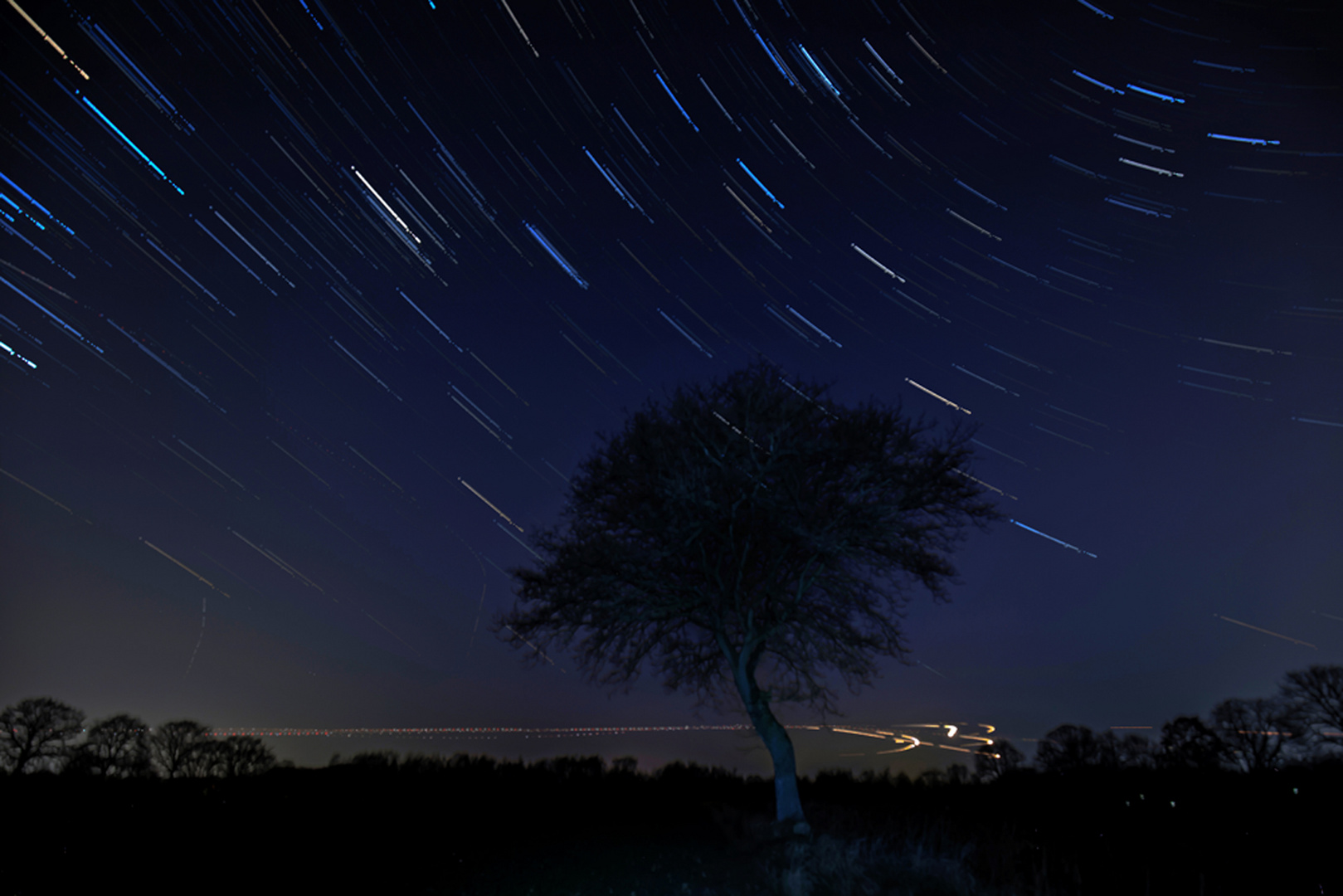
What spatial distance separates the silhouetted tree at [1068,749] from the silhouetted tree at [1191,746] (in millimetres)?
2302

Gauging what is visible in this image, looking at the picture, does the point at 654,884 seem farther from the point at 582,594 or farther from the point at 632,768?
the point at 632,768

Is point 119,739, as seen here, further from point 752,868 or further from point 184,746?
point 752,868

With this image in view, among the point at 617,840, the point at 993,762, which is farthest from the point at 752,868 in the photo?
the point at 993,762

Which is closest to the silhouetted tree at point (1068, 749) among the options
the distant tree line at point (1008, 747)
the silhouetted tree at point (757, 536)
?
the distant tree line at point (1008, 747)

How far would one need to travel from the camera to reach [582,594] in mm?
12945

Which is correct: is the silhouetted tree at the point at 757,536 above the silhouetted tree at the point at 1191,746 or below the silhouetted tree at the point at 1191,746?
above

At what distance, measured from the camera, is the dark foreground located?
8.01 meters

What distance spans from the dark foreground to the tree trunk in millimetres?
627

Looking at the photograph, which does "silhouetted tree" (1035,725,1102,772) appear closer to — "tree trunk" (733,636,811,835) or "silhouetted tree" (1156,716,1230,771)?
"silhouetted tree" (1156,716,1230,771)

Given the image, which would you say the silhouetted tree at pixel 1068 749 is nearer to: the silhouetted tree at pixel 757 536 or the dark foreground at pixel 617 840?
the dark foreground at pixel 617 840

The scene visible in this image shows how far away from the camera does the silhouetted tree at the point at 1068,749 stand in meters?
23.2

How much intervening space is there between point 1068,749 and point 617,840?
2135 centimetres

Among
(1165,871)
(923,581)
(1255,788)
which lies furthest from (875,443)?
(1255,788)

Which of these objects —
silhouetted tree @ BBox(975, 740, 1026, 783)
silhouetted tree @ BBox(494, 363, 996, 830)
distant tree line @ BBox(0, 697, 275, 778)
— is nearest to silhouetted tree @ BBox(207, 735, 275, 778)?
distant tree line @ BBox(0, 697, 275, 778)
